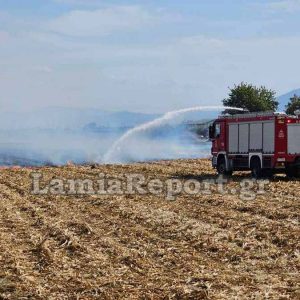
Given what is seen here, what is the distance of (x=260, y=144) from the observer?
1226 inches

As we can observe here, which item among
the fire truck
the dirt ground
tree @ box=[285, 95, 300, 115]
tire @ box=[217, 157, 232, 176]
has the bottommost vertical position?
the dirt ground

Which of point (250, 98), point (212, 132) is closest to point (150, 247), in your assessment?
point (212, 132)

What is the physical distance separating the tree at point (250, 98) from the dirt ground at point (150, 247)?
61.7 m

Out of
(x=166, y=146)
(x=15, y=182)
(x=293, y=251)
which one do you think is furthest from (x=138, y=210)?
(x=166, y=146)

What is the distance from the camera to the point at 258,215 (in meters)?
18.5

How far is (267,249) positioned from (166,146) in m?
54.5

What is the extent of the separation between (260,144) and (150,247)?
17986mm

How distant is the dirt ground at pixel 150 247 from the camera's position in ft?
35.0

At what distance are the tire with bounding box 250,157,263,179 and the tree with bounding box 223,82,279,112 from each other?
53225 millimetres

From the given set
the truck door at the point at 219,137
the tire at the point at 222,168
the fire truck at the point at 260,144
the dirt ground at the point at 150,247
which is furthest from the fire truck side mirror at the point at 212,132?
the dirt ground at the point at 150,247

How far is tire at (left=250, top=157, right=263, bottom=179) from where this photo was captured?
31.0m

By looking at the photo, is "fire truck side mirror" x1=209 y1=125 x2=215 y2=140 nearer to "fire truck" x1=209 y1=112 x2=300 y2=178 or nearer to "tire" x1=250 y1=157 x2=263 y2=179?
"fire truck" x1=209 y1=112 x2=300 y2=178

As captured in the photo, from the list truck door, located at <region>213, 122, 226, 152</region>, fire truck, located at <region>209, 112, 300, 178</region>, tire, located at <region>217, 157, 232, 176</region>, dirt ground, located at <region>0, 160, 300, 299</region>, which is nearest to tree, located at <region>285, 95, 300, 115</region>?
truck door, located at <region>213, 122, 226, 152</region>

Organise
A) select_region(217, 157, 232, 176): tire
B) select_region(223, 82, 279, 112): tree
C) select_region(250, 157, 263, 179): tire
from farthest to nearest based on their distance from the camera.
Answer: select_region(223, 82, 279, 112): tree, select_region(217, 157, 232, 176): tire, select_region(250, 157, 263, 179): tire
